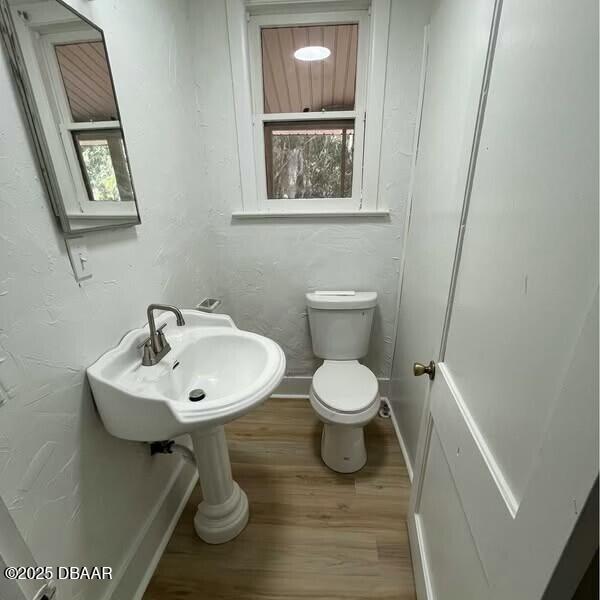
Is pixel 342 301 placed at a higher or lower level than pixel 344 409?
higher

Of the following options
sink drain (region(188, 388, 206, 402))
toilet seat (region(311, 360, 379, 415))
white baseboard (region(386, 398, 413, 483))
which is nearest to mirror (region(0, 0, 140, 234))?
sink drain (region(188, 388, 206, 402))

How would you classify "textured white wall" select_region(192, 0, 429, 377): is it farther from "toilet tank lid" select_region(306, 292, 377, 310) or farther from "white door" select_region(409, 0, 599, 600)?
"white door" select_region(409, 0, 599, 600)

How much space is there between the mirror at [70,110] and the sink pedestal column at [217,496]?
2.75 feet

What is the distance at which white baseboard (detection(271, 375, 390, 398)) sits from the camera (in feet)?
6.16

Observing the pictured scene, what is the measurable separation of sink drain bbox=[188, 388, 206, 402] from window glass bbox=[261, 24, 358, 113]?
135cm

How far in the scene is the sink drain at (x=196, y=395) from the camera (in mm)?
992

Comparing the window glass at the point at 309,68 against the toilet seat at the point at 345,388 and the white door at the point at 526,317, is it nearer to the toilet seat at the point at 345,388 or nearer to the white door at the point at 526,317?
the white door at the point at 526,317

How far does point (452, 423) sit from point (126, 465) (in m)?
1.01

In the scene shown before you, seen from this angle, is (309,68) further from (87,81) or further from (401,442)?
(401,442)

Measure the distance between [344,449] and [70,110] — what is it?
5.20 feet

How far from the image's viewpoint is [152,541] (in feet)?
3.53

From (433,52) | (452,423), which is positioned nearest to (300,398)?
(452,423)

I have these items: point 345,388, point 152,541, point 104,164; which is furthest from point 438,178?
point 152,541

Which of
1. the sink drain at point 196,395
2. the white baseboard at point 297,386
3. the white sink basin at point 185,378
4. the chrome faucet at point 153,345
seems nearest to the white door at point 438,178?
the white baseboard at point 297,386
